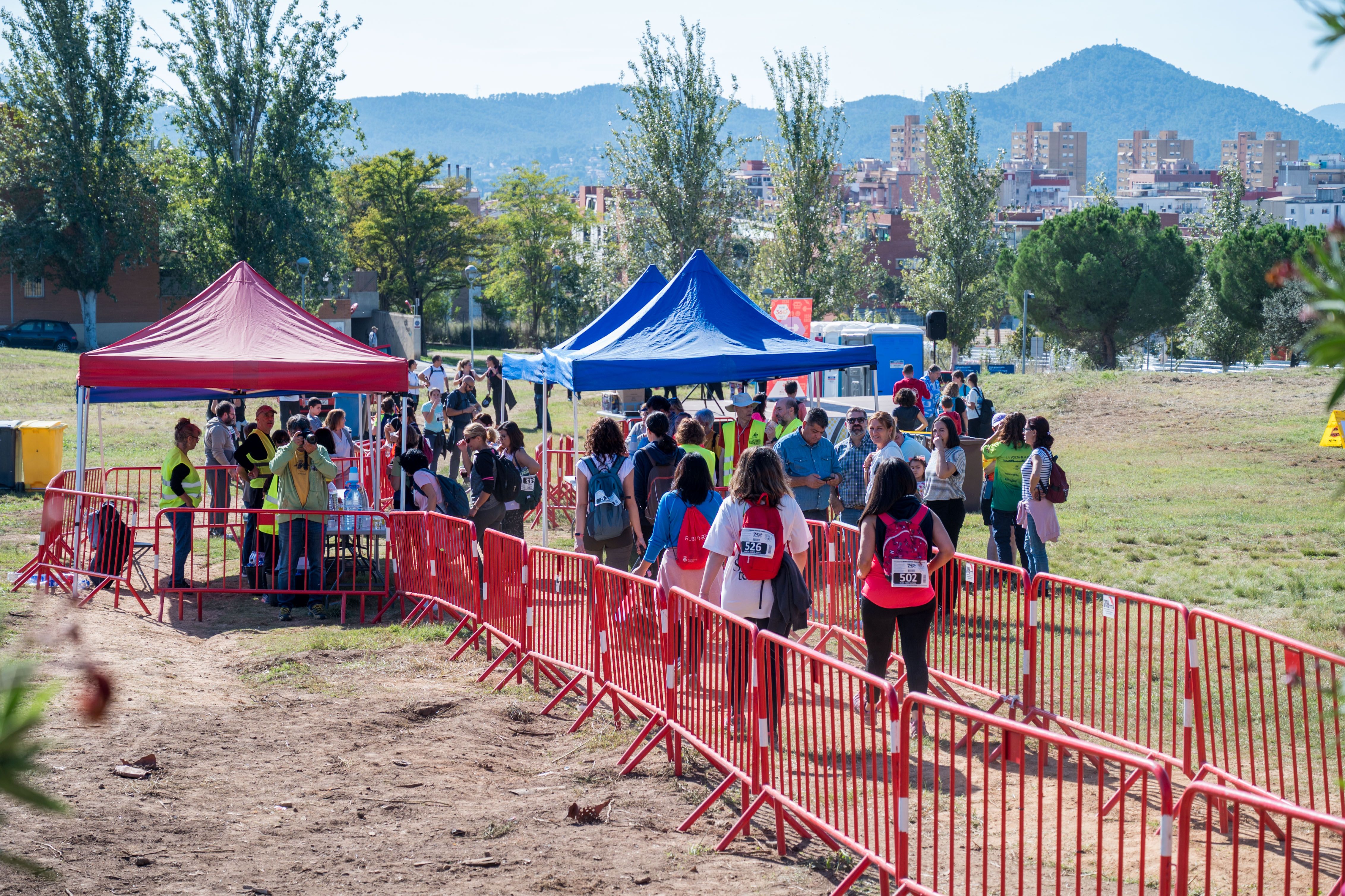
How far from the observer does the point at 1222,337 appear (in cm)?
5159

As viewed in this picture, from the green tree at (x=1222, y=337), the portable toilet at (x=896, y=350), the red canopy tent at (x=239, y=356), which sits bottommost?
the red canopy tent at (x=239, y=356)

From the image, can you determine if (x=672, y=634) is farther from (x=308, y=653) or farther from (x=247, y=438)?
(x=247, y=438)

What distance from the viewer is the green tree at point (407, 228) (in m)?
75.2

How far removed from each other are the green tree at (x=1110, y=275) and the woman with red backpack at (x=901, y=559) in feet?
165


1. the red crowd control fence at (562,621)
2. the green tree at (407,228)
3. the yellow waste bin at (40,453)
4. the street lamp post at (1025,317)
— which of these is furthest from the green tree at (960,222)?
the red crowd control fence at (562,621)

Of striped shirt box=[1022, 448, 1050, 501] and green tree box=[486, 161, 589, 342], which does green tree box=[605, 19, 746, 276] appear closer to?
striped shirt box=[1022, 448, 1050, 501]

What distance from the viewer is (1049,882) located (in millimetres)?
5359

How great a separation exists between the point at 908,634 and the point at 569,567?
271 cm

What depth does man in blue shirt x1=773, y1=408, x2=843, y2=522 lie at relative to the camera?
34.9ft

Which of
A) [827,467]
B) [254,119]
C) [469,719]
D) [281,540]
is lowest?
[469,719]

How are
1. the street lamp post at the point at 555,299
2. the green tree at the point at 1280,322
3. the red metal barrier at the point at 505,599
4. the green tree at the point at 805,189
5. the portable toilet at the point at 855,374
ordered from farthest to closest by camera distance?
the street lamp post at the point at 555,299
the green tree at the point at 1280,322
the green tree at the point at 805,189
the portable toilet at the point at 855,374
the red metal barrier at the point at 505,599

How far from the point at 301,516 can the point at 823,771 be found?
21.9 feet

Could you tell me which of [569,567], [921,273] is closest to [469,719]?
[569,567]

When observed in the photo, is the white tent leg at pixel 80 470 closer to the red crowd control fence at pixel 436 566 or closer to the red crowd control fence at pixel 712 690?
the red crowd control fence at pixel 436 566
